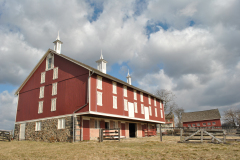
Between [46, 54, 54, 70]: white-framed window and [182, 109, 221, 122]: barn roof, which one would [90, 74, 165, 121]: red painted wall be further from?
[182, 109, 221, 122]: barn roof

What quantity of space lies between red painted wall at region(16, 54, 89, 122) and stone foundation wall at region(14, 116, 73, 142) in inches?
36.4

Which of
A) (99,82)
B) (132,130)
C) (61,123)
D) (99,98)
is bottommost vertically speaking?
(132,130)

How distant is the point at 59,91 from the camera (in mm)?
24469

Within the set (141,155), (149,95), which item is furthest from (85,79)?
(149,95)

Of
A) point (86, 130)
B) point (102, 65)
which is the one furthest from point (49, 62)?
point (86, 130)

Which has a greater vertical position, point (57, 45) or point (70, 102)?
point (57, 45)

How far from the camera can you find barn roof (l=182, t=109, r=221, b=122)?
61406 millimetres

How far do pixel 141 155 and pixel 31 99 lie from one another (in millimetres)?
21902

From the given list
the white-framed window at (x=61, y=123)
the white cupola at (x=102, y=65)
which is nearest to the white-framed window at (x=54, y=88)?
the white-framed window at (x=61, y=123)

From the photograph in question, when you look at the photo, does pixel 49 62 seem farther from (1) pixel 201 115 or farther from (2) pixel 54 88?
(1) pixel 201 115

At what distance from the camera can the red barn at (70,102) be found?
71.5ft

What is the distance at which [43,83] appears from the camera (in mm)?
26828

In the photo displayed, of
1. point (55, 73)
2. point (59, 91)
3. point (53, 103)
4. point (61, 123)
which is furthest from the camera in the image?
point (55, 73)

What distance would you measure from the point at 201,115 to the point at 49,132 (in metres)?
53.1
